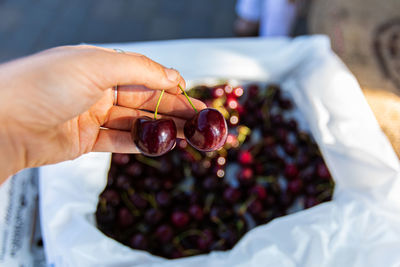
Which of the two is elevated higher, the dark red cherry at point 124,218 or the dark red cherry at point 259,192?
the dark red cherry at point 259,192

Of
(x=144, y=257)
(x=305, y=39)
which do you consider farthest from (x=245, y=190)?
(x=305, y=39)

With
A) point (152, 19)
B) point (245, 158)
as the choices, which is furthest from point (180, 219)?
point (152, 19)

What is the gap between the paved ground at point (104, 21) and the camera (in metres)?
1.69

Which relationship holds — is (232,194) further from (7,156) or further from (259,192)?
(7,156)

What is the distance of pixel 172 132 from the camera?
660 mm

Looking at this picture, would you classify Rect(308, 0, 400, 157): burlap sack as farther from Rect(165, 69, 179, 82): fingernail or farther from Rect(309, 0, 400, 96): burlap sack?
Rect(165, 69, 179, 82): fingernail

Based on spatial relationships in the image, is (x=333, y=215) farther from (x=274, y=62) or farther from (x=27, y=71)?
(x=27, y=71)

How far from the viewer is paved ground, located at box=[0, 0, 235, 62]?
1.69 metres

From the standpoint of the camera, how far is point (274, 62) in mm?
1096

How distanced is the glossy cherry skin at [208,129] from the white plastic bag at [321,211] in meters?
0.29

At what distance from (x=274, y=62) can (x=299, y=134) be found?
0.26 meters

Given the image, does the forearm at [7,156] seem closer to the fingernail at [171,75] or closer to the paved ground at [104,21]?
the fingernail at [171,75]

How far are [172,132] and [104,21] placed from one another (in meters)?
1.37

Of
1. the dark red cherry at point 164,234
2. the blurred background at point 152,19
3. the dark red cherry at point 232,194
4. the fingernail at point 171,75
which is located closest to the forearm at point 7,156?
the fingernail at point 171,75
